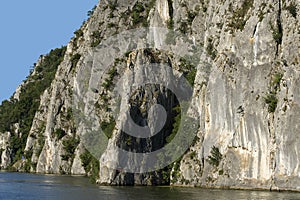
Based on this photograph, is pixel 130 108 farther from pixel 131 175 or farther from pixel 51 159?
pixel 51 159

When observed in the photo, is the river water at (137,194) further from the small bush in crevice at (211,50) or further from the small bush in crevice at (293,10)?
the small bush in crevice at (211,50)

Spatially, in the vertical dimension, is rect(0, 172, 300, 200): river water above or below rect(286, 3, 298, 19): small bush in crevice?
below

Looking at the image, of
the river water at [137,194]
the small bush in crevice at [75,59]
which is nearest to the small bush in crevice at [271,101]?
the river water at [137,194]

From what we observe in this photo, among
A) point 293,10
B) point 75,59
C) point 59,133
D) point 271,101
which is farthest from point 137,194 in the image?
point 75,59

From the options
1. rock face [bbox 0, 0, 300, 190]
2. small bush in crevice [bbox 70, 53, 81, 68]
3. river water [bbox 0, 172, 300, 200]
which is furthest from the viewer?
small bush in crevice [bbox 70, 53, 81, 68]

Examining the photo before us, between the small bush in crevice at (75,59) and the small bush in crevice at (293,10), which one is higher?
the small bush in crevice at (75,59)

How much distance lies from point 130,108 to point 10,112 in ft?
349

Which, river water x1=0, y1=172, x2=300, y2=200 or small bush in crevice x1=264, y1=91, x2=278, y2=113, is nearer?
river water x1=0, y1=172, x2=300, y2=200

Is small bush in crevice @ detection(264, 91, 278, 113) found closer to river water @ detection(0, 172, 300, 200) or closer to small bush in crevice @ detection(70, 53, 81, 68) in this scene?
river water @ detection(0, 172, 300, 200)

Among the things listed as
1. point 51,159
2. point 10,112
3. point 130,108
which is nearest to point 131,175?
point 130,108

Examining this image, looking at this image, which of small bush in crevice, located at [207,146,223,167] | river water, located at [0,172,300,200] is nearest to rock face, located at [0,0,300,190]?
small bush in crevice, located at [207,146,223,167]

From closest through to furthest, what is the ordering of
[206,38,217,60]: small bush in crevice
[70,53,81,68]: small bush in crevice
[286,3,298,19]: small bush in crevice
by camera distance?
[286,3,298,19]: small bush in crevice
[206,38,217,60]: small bush in crevice
[70,53,81,68]: small bush in crevice

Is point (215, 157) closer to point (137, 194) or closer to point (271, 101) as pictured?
point (271, 101)

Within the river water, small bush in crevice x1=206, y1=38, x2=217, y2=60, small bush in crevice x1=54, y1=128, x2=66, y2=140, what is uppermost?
small bush in crevice x1=206, y1=38, x2=217, y2=60
